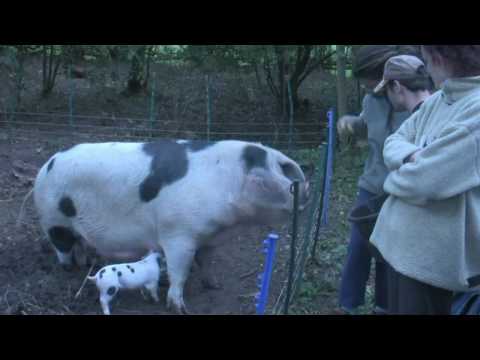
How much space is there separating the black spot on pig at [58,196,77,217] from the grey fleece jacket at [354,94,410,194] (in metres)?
2.34

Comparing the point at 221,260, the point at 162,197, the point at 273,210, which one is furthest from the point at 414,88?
the point at 221,260

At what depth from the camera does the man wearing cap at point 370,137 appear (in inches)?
127

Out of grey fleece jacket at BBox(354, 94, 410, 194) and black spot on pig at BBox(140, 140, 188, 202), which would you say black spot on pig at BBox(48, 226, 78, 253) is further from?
grey fleece jacket at BBox(354, 94, 410, 194)

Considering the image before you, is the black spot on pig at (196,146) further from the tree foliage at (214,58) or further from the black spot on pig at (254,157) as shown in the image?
the tree foliage at (214,58)

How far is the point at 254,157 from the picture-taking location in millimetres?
4195

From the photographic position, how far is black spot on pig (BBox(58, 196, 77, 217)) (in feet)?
15.0

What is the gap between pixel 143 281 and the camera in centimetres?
410

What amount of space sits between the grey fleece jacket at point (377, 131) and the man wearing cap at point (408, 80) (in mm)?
224

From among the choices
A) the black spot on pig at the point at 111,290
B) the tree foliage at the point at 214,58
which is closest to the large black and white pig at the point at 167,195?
the black spot on pig at the point at 111,290

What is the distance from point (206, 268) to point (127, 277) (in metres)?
0.80

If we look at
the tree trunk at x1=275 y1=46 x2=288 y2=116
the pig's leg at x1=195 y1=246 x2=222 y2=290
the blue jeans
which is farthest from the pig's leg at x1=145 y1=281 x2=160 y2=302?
the tree trunk at x1=275 y1=46 x2=288 y2=116

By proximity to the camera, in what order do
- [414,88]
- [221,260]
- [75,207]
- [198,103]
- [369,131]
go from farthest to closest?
1. [198,103]
2. [221,260]
3. [75,207]
4. [369,131]
5. [414,88]
